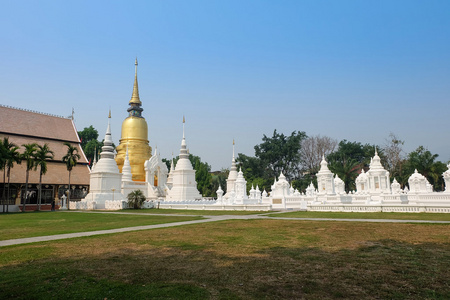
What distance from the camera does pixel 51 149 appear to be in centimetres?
4344

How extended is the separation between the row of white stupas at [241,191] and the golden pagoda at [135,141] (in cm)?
279

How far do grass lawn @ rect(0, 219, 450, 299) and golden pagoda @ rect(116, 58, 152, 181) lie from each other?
38.1m

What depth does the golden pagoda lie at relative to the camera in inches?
1877

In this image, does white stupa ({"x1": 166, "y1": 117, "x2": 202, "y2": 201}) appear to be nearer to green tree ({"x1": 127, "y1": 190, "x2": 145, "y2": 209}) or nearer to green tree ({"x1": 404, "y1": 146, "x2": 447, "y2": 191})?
green tree ({"x1": 127, "y1": 190, "x2": 145, "y2": 209})

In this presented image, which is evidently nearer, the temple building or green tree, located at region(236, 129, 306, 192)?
the temple building

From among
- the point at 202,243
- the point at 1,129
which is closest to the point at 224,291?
the point at 202,243

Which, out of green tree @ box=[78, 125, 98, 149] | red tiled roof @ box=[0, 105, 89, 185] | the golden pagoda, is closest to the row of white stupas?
the golden pagoda

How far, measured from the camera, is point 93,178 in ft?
122

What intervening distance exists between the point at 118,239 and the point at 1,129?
1521 inches

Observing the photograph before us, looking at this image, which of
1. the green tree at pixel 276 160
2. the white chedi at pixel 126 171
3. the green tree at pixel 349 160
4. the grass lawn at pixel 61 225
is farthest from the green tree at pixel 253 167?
the grass lawn at pixel 61 225

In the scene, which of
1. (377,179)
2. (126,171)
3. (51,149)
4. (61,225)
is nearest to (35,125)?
(51,149)

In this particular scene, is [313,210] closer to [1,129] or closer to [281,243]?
[281,243]

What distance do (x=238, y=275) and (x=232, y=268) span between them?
541 millimetres

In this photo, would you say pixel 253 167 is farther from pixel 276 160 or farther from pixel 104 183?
pixel 104 183
